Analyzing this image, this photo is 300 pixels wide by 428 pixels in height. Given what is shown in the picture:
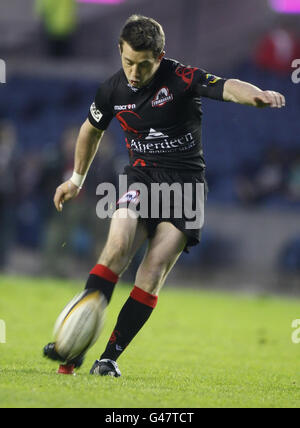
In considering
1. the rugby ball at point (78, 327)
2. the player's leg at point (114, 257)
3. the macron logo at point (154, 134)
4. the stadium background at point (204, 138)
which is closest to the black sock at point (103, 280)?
the player's leg at point (114, 257)

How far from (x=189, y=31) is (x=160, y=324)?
10.8m

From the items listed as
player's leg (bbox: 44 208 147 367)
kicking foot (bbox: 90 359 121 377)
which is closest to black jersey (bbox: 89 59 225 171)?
player's leg (bbox: 44 208 147 367)

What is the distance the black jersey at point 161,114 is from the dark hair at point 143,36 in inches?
9.9

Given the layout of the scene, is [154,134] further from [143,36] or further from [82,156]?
[143,36]

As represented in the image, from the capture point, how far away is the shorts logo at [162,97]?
5.05 metres

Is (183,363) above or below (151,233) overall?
below

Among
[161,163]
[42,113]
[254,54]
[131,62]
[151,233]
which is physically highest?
[254,54]

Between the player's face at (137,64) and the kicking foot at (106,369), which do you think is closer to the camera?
the player's face at (137,64)

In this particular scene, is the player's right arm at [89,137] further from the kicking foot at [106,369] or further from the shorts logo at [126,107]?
the kicking foot at [106,369]

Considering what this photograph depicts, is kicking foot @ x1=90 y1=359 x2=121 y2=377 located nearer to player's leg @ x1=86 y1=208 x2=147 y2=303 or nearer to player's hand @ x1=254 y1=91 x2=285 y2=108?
player's leg @ x1=86 y1=208 x2=147 y2=303

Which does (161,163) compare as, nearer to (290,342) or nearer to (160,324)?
(290,342)
